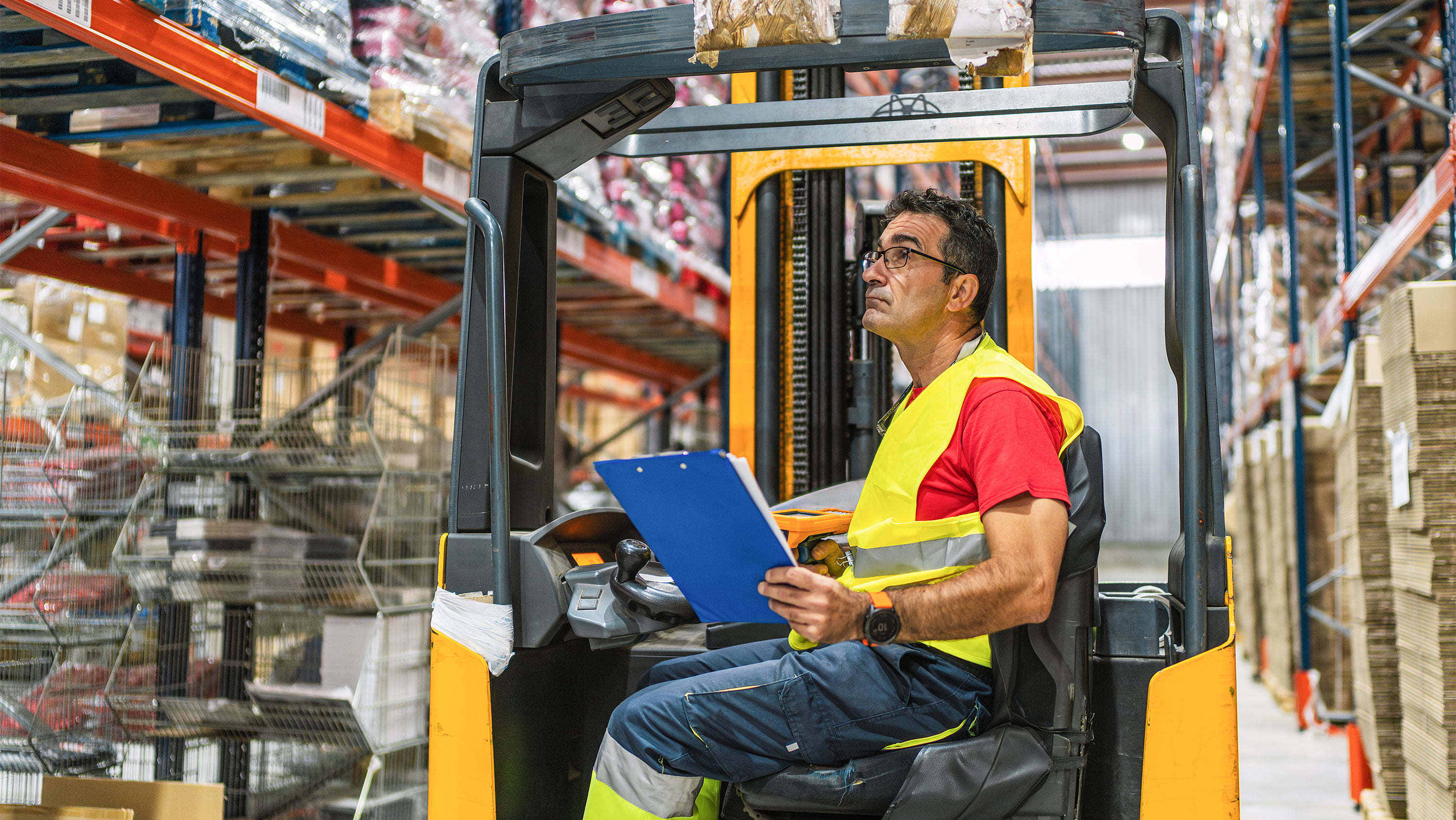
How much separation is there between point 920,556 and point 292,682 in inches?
167

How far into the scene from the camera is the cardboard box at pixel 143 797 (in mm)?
4367

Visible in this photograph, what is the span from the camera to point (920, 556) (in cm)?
228

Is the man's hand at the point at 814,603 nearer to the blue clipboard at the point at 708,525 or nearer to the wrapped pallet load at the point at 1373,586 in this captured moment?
the blue clipboard at the point at 708,525

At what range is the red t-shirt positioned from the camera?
2125 mm

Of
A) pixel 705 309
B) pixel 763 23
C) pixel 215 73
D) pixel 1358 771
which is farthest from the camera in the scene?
pixel 705 309

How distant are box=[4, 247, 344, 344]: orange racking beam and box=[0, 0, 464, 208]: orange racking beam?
4.91 feet

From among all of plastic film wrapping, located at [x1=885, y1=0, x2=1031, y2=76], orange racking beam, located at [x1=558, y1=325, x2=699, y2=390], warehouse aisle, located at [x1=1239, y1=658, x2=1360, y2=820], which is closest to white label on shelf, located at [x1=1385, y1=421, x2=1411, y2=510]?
warehouse aisle, located at [x1=1239, y1=658, x2=1360, y2=820]

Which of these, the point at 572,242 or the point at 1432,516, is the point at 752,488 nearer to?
the point at 1432,516

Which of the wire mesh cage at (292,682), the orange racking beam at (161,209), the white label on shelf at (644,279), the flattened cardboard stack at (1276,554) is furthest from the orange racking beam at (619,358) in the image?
the flattened cardboard stack at (1276,554)

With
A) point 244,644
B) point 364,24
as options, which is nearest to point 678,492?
point 364,24

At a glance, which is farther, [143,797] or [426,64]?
[426,64]

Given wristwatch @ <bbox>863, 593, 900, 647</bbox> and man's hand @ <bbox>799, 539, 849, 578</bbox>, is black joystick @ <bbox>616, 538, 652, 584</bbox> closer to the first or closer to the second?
man's hand @ <bbox>799, 539, 849, 578</bbox>

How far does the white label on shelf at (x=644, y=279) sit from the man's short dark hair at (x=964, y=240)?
5.45 m

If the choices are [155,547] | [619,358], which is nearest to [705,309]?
[619,358]
